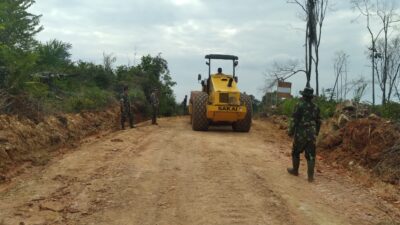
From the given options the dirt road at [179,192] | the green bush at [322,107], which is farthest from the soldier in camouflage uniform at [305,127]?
the green bush at [322,107]

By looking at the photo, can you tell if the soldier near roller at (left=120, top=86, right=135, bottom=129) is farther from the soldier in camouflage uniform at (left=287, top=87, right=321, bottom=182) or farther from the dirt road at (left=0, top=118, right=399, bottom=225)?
the soldier in camouflage uniform at (left=287, top=87, right=321, bottom=182)

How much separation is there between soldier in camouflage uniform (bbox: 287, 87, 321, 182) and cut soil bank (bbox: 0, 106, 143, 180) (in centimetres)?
578

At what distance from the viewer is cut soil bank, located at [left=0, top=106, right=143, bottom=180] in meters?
11.5

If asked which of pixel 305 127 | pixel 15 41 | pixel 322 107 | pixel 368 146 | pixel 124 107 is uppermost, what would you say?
pixel 15 41

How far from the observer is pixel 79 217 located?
25.2 ft

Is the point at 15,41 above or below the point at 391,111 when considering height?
above

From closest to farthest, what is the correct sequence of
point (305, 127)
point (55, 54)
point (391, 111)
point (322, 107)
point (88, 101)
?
point (305, 127) → point (391, 111) → point (322, 107) → point (88, 101) → point (55, 54)

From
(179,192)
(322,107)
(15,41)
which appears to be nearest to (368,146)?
(179,192)

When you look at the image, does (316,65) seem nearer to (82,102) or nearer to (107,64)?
(107,64)

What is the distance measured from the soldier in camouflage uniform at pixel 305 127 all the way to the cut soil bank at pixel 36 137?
19.0ft

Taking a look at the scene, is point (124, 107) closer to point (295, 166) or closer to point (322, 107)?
point (322, 107)

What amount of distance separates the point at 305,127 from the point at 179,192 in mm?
3471

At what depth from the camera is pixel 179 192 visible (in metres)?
9.04

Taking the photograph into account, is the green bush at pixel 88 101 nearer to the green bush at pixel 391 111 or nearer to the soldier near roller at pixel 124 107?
the soldier near roller at pixel 124 107
